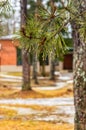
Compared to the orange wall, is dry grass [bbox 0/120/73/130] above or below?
above

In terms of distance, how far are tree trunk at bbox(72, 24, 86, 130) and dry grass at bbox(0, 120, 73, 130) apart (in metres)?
4.19

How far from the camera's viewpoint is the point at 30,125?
12.2 meters

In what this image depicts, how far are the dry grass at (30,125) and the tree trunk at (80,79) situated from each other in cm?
419

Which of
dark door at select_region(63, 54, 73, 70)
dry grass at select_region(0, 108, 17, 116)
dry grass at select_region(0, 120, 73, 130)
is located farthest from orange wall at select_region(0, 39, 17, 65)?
dry grass at select_region(0, 120, 73, 130)

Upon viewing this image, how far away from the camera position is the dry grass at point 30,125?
11.7 metres

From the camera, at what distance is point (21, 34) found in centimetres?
544

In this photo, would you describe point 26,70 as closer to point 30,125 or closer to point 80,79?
point 30,125

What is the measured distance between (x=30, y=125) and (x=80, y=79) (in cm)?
513

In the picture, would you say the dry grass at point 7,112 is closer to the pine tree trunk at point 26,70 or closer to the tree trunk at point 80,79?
the pine tree trunk at point 26,70

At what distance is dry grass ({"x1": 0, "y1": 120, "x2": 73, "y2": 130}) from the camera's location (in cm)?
1174

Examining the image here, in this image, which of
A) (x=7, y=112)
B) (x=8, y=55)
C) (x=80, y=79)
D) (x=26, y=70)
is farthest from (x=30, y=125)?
(x=8, y=55)

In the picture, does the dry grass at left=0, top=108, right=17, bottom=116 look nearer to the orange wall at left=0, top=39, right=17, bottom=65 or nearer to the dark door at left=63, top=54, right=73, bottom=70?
the orange wall at left=0, top=39, right=17, bottom=65

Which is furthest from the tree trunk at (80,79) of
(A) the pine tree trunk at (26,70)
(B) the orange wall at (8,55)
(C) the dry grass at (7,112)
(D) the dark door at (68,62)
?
(D) the dark door at (68,62)

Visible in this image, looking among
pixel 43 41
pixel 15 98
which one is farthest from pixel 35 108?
pixel 43 41
